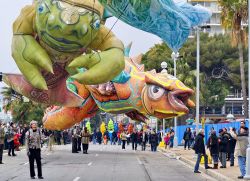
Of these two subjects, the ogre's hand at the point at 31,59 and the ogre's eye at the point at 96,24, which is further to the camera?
the ogre's hand at the point at 31,59

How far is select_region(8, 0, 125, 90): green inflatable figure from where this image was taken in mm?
16359

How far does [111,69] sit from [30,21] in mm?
2799

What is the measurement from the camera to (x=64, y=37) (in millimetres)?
16547

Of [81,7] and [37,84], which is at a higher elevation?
[81,7]

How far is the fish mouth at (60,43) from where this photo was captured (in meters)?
16.7

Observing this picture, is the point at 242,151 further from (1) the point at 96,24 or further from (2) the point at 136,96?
(2) the point at 136,96

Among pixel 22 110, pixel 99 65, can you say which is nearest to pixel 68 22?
pixel 99 65

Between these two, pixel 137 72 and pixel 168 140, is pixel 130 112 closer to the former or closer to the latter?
pixel 137 72

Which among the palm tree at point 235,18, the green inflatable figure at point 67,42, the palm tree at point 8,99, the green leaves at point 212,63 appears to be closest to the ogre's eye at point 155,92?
the palm tree at point 235,18

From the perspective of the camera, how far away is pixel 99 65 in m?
16.7

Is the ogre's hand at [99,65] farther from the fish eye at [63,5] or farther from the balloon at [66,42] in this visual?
the fish eye at [63,5]

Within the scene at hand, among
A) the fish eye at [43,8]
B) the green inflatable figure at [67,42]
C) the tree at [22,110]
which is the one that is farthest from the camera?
the tree at [22,110]

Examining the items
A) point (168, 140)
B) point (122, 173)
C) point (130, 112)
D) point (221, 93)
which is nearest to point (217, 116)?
point (221, 93)

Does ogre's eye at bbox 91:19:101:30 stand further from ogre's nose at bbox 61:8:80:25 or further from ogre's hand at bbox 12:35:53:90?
ogre's hand at bbox 12:35:53:90
